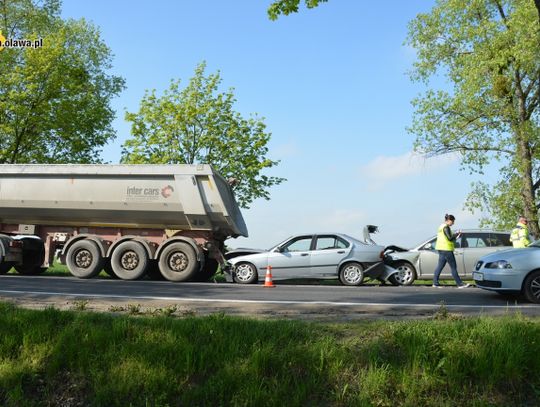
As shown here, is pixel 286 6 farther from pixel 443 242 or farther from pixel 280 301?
pixel 443 242

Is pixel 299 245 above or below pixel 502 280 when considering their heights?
above

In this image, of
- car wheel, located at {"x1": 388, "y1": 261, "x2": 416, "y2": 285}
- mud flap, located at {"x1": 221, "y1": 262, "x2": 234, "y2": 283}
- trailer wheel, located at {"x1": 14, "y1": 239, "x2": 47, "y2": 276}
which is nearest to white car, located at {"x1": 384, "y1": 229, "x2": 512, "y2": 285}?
car wheel, located at {"x1": 388, "y1": 261, "x2": 416, "y2": 285}

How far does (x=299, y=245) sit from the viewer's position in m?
14.5

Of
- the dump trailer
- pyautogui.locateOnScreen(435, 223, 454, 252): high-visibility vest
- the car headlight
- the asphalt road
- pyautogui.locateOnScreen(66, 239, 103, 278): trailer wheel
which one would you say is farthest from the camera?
pyautogui.locateOnScreen(66, 239, 103, 278): trailer wheel

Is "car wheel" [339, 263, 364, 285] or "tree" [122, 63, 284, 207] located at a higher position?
"tree" [122, 63, 284, 207]

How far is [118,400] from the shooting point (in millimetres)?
4492

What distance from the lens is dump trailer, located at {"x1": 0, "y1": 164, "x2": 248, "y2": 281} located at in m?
14.8

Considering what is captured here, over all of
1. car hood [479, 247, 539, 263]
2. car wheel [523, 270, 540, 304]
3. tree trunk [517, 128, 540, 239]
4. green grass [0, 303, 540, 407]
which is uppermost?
tree trunk [517, 128, 540, 239]

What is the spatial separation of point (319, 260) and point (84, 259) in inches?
272

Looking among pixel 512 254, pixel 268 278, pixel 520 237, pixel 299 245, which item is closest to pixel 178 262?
pixel 268 278

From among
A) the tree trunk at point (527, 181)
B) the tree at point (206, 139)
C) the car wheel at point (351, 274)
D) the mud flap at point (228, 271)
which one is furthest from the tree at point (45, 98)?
the tree trunk at point (527, 181)

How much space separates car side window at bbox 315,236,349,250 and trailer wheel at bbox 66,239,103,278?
20.8 feet

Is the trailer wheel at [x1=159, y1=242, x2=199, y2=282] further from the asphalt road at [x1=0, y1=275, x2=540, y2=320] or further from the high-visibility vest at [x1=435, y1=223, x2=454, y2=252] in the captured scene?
the high-visibility vest at [x1=435, y1=223, x2=454, y2=252]

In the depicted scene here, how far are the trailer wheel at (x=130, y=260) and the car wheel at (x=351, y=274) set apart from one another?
5521mm
